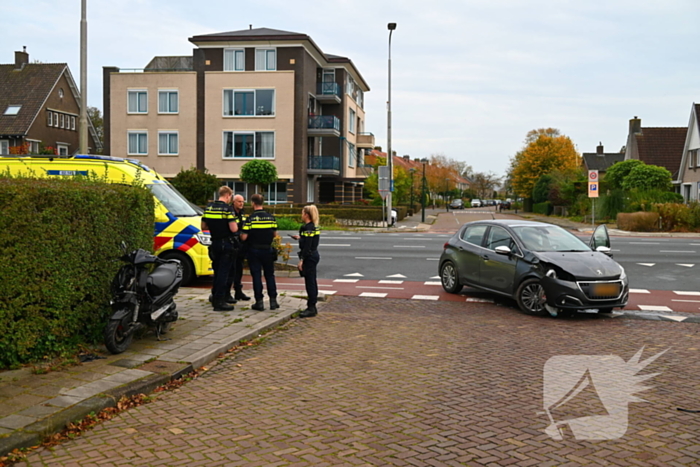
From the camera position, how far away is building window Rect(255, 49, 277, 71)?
4328cm

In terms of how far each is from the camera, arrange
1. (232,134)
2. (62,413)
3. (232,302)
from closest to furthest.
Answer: (62,413)
(232,302)
(232,134)

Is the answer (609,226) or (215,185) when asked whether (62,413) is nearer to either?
→ (215,185)

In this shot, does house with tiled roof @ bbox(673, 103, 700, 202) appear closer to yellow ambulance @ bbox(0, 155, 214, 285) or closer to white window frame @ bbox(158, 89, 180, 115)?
white window frame @ bbox(158, 89, 180, 115)

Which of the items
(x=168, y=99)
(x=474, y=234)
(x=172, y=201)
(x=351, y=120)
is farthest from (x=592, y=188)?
(x=168, y=99)

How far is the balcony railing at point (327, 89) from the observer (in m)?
47.6

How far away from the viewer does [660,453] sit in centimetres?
454

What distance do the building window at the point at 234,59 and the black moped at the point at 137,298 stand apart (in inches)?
1495

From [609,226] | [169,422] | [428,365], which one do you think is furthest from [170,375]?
[609,226]

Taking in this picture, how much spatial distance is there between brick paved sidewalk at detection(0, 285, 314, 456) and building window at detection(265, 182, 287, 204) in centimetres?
3490

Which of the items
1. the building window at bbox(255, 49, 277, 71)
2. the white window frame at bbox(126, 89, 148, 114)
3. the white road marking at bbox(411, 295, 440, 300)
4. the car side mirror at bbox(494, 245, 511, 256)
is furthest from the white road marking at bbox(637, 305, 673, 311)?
the white window frame at bbox(126, 89, 148, 114)

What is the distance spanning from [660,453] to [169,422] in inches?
138

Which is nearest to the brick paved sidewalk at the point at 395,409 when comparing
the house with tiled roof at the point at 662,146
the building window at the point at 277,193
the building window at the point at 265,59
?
the building window at the point at 277,193

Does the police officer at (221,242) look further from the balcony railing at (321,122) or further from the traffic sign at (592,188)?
the balcony railing at (321,122)

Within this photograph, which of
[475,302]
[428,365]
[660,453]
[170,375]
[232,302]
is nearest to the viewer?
[660,453]
